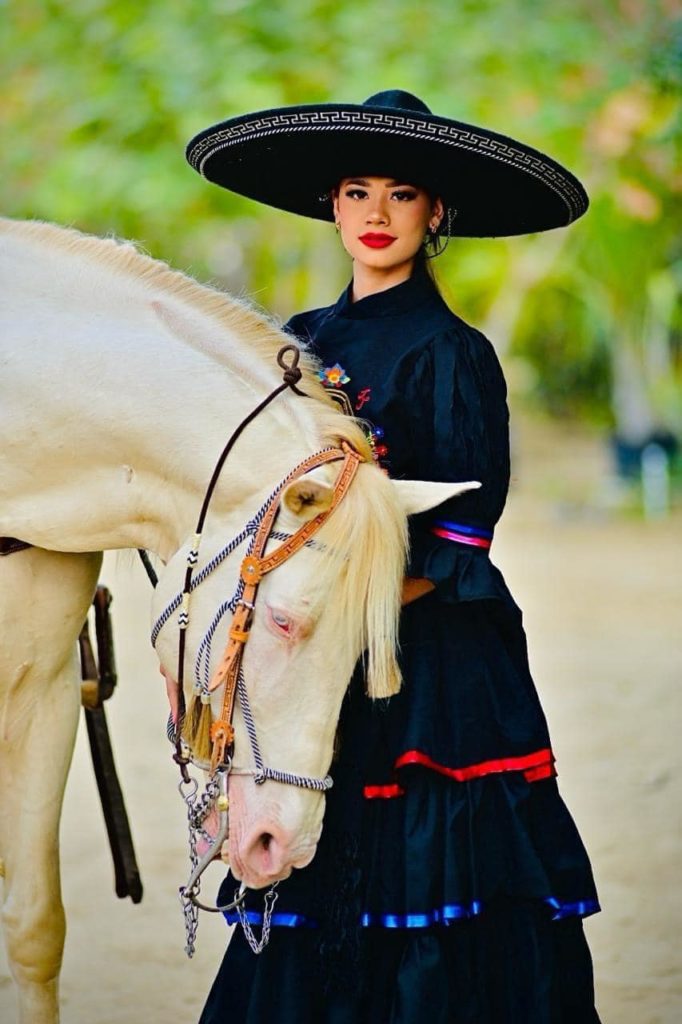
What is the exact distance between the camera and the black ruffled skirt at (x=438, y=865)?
231 centimetres

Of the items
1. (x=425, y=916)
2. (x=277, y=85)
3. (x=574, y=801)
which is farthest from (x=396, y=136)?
(x=277, y=85)

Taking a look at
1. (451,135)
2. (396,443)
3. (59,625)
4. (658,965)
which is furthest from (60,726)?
(658,965)

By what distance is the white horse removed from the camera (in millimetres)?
2150

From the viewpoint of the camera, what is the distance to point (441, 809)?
2338 mm

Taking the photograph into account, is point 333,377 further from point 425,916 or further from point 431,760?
point 425,916

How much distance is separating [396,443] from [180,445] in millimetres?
390

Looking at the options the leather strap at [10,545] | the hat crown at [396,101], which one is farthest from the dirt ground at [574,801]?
the hat crown at [396,101]

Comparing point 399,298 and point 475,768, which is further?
point 399,298

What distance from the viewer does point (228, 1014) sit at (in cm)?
250

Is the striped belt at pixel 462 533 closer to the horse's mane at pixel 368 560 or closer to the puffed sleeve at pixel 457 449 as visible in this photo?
the puffed sleeve at pixel 457 449

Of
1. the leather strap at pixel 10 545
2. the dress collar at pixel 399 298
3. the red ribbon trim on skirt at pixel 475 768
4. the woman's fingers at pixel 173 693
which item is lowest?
the red ribbon trim on skirt at pixel 475 768

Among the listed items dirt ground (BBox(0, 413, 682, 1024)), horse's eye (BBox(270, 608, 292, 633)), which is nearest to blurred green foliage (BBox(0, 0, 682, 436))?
dirt ground (BBox(0, 413, 682, 1024))

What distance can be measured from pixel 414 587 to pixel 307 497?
30 centimetres

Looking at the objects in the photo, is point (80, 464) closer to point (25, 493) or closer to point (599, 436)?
point (25, 493)
